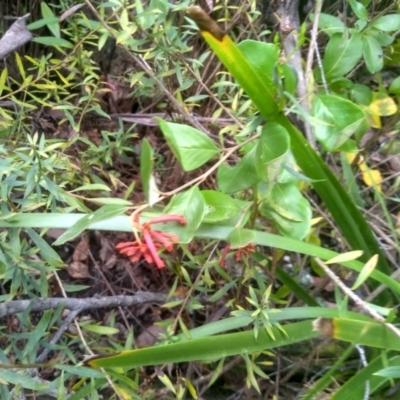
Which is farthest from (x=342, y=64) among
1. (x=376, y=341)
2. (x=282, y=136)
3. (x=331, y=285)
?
(x=331, y=285)

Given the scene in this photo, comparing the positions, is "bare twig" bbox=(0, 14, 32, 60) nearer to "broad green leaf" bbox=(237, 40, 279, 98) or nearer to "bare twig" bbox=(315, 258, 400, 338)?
"broad green leaf" bbox=(237, 40, 279, 98)

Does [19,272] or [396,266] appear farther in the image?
[396,266]

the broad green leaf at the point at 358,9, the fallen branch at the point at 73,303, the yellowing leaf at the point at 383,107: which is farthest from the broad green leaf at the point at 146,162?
the yellowing leaf at the point at 383,107

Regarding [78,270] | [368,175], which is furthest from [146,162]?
[78,270]

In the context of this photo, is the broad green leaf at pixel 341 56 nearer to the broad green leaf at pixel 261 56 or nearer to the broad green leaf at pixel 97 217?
the broad green leaf at pixel 261 56

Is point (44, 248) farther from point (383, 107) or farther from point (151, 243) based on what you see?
point (383, 107)

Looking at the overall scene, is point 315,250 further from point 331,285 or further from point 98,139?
point 98,139
